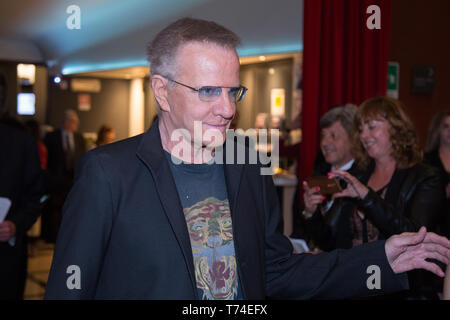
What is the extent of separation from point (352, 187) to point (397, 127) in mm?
448

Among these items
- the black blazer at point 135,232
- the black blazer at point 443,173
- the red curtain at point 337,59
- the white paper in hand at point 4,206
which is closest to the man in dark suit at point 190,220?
the black blazer at point 135,232

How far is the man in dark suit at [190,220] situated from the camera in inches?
52.1

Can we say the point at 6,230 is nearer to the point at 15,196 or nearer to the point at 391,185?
the point at 15,196

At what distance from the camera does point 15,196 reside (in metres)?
2.77

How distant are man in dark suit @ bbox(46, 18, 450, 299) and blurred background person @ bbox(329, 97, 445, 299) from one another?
0.77 m

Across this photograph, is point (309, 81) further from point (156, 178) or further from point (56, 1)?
point (56, 1)

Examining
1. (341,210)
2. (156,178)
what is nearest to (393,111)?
(341,210)

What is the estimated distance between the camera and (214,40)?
141 cm

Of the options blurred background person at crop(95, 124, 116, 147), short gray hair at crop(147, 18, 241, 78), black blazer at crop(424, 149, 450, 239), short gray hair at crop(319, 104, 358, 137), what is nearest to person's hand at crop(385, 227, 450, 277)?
short gray hair at crop(147, 18, 241, 78)

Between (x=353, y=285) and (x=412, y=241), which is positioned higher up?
(x=412, y=241)

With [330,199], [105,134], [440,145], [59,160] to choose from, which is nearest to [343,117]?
[330,199]

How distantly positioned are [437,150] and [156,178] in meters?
2.97

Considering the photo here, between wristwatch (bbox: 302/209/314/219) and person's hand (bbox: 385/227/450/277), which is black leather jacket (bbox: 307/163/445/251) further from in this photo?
person's hand (bbox: 385/227/450/277)

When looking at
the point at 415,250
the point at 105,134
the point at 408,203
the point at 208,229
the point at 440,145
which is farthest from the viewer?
the point at 105,134
